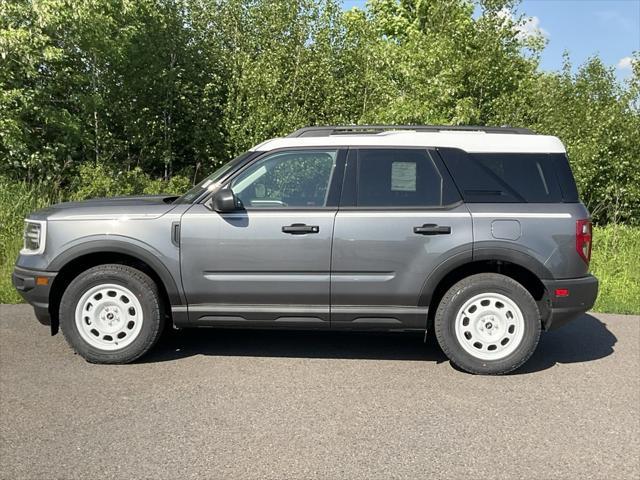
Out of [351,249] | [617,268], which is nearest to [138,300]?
[351,249]

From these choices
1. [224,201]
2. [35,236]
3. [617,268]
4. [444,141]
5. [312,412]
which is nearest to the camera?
[312,412]

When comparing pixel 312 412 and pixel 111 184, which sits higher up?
pixel 111 184

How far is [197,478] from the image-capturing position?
3.09 m

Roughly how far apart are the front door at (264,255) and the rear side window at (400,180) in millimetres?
216

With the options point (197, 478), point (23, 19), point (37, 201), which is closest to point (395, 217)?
point (197, 478)

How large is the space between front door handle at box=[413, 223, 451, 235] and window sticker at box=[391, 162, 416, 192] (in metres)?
0.34

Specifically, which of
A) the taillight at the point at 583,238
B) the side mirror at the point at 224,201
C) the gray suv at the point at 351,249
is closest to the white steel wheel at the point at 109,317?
the gray suv at the point at 351,249

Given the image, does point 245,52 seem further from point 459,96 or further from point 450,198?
point 450,198

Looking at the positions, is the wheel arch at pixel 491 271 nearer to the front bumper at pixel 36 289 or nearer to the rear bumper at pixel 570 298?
the rear bumper at pixel 570 298

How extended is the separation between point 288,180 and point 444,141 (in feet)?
4.40

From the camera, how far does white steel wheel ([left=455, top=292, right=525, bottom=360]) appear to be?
4.80 meters

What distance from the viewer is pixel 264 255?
187 inches

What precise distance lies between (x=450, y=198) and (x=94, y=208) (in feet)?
9.82

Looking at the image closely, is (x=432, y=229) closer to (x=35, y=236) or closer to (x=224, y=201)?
(x=224, y=201)
